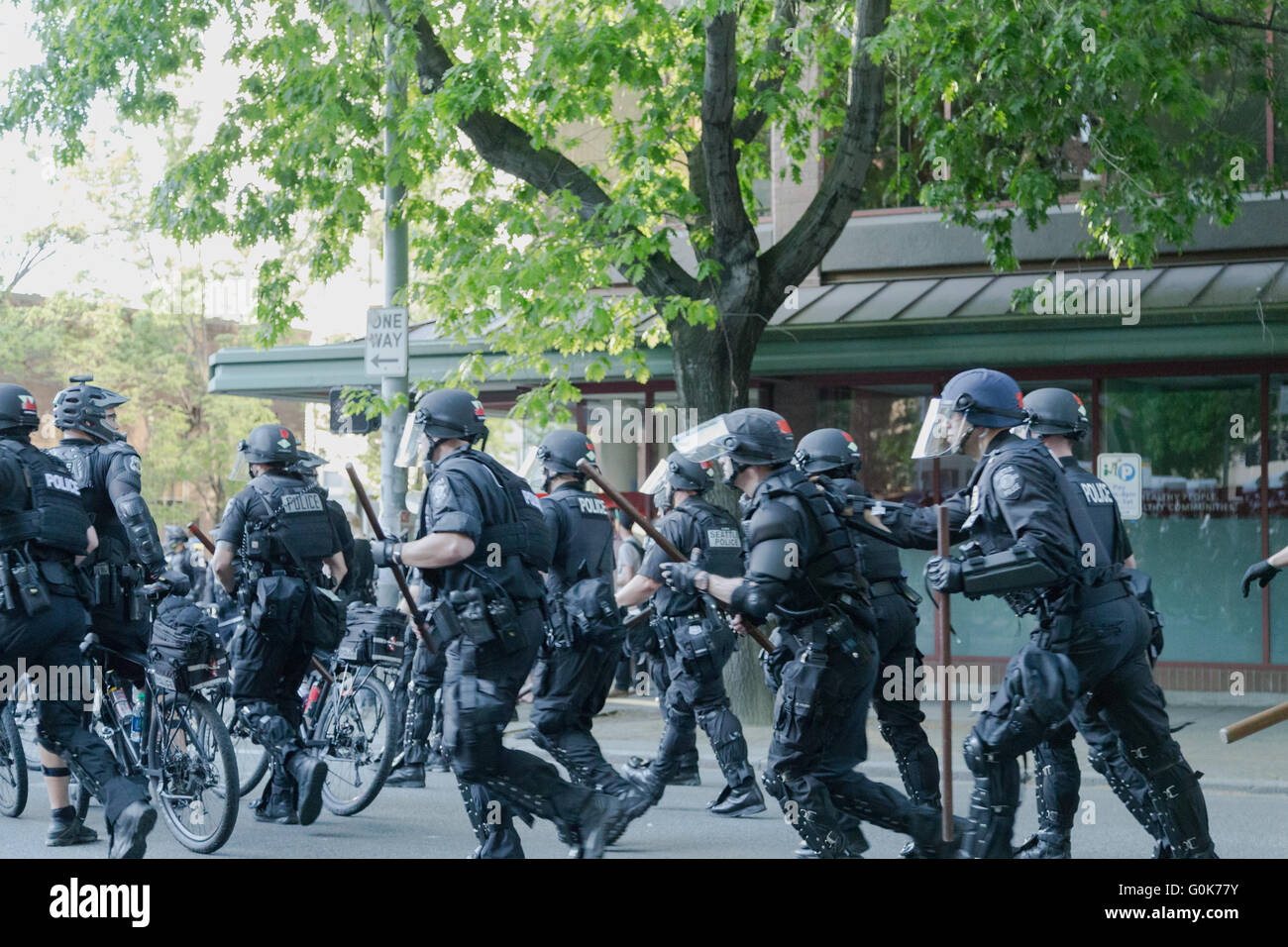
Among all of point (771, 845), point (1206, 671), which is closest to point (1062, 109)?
point (1206, 671)

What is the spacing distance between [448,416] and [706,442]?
1.16 m

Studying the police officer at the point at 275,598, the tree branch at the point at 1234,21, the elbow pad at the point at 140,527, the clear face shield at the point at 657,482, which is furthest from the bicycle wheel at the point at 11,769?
the tree branch at the point at 1234,21

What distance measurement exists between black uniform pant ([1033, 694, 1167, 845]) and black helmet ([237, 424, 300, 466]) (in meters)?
4.11

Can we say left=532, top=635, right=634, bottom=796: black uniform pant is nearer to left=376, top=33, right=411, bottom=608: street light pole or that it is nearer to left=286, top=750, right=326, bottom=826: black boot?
left=286, top=750, right=326, bottom=826: black boot

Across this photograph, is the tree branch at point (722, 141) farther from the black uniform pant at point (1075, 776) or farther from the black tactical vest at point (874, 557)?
the black uniform pant at point (1075, 776)

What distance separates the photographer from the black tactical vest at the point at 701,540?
26.9 ft

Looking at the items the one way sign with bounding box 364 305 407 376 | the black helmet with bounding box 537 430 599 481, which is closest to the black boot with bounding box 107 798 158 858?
the black helmet with bounding box 537 430 599 481

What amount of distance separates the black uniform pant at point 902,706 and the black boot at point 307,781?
2.77 meters

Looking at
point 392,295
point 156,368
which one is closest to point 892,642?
point 392,295

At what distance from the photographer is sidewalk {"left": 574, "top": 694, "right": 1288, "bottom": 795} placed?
31.2 feet

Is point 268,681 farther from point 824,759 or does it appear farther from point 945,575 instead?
point 945,575

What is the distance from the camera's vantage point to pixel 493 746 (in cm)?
602
